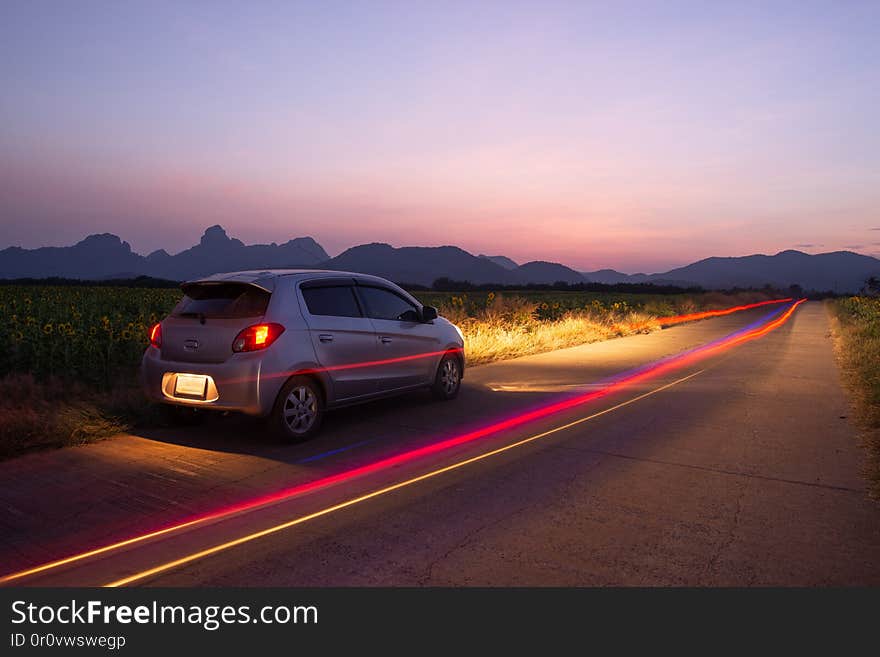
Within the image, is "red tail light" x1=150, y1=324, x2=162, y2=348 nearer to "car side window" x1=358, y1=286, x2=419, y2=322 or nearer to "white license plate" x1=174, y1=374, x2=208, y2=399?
"white license plate" x1=174, y1=374, x2=208, y2=399

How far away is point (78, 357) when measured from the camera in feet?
34.7

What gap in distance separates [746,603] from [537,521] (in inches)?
56.7

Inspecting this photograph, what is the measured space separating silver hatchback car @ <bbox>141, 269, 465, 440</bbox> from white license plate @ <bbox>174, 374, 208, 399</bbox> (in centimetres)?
1

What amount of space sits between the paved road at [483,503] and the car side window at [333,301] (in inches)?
53.0

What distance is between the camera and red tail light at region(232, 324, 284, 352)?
243 inches

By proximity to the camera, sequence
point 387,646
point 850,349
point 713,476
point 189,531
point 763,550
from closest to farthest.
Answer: point 387,646 < point 763,550 < point 189,531 < point 713,476 < point 850,349

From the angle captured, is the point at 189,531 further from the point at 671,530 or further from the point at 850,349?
the point at 850,349

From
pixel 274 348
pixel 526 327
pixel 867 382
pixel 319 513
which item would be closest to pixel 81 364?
pixel 274 348

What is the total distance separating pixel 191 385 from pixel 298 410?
1072 mm

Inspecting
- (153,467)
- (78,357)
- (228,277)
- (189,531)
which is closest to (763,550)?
(189,531)

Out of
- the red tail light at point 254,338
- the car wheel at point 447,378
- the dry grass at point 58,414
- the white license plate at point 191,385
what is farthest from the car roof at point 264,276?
the car wheel at point 447,378

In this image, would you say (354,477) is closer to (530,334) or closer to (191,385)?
(191,385)

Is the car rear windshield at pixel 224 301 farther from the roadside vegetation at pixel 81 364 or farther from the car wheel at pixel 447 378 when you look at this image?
the car wheel at pixel 447 378

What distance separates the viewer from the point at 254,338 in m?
6.17
